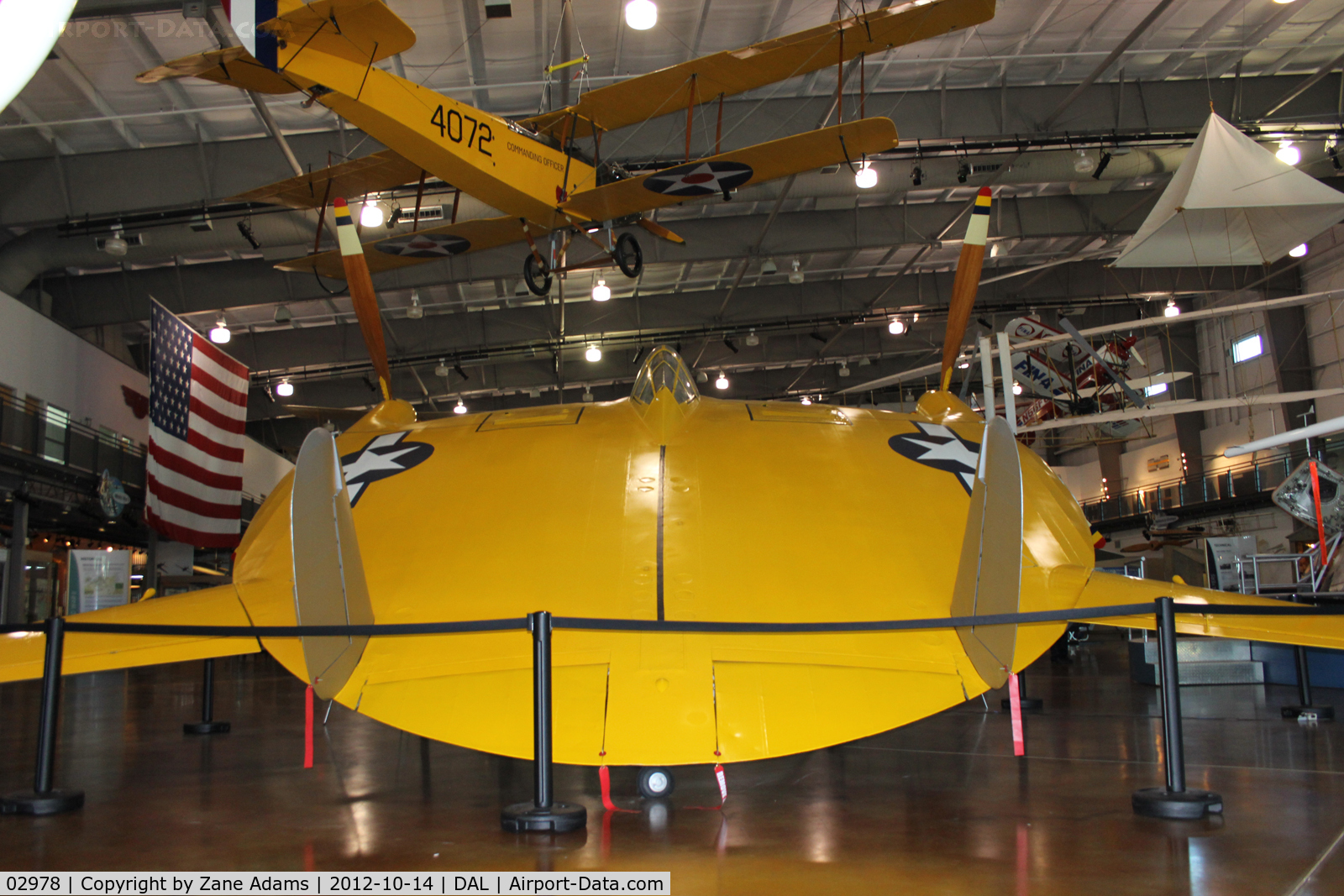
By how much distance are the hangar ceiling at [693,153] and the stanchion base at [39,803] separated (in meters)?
10.1

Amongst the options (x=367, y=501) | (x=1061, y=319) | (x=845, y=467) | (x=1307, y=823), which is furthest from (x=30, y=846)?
(x=1061, y=319)

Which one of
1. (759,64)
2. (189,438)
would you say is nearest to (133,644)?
(759,64)

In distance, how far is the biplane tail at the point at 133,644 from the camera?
5086 mm

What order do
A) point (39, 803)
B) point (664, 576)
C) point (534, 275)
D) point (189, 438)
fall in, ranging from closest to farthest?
1. point (39, 803)
2. point (664, 576)
3. point (534, 275)
4. point (189, 438)

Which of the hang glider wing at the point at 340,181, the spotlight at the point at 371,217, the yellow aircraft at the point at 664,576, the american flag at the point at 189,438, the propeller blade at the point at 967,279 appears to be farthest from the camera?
the american flag at the point at 189,438

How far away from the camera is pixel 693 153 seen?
16.5 metres

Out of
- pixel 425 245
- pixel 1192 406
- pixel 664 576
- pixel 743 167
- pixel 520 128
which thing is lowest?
pixel 664 576

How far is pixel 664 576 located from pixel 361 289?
162 inches

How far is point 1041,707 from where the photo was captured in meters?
9.77

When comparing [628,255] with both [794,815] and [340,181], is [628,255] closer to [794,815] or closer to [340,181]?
[340,181]

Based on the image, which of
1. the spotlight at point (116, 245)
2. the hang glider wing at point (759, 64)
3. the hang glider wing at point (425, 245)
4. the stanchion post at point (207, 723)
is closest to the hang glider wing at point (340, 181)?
the hang glider wing at point (425, 245)

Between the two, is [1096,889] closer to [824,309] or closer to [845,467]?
[845,467]

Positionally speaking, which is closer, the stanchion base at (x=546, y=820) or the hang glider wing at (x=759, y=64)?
the stanchion base at (x=546, y=820)

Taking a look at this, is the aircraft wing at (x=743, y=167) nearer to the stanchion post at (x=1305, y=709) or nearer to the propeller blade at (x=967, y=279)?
the propeller blade at (x=967, y=279)
